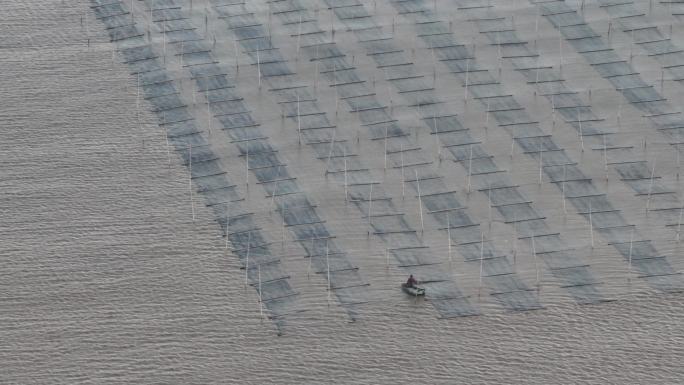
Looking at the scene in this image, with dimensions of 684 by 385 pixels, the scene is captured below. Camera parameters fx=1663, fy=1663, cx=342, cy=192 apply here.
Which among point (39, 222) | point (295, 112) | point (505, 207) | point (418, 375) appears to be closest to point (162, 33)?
point (295, 112)

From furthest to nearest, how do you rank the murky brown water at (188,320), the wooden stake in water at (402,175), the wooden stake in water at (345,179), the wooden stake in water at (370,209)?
the wooden stake in water at (402,175), the wooden stake in water at (345,179), the wooden stake in water at (370,209), the murky brown water at (188,320)

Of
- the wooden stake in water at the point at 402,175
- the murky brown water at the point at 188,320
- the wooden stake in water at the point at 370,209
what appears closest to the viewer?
the murky brown water at the point at 188,320

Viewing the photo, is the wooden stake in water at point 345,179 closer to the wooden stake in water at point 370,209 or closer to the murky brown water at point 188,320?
the wooden stake in water at point 370,209

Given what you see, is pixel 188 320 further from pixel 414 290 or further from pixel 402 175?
pixel 402 175

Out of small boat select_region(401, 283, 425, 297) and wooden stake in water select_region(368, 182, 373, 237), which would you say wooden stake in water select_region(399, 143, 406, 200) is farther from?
small boat select_region(401, 283, 425, 297)

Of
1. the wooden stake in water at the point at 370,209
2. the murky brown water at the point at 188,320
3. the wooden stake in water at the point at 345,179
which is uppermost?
the wooden stake in water at the point at 345,179

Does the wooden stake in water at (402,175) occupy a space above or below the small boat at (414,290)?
above

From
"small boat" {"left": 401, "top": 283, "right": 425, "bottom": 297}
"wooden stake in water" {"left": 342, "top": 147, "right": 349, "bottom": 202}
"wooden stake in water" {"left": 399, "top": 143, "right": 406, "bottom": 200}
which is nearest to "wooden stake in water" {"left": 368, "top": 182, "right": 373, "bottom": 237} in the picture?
"wooden stake in water" {"left": 342, "top": 147, "right": 349, "bottom": 202}

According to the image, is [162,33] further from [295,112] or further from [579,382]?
[579,382]

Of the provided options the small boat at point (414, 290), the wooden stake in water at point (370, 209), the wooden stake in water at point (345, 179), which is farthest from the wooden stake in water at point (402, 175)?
the small boat at point (414, 290)
